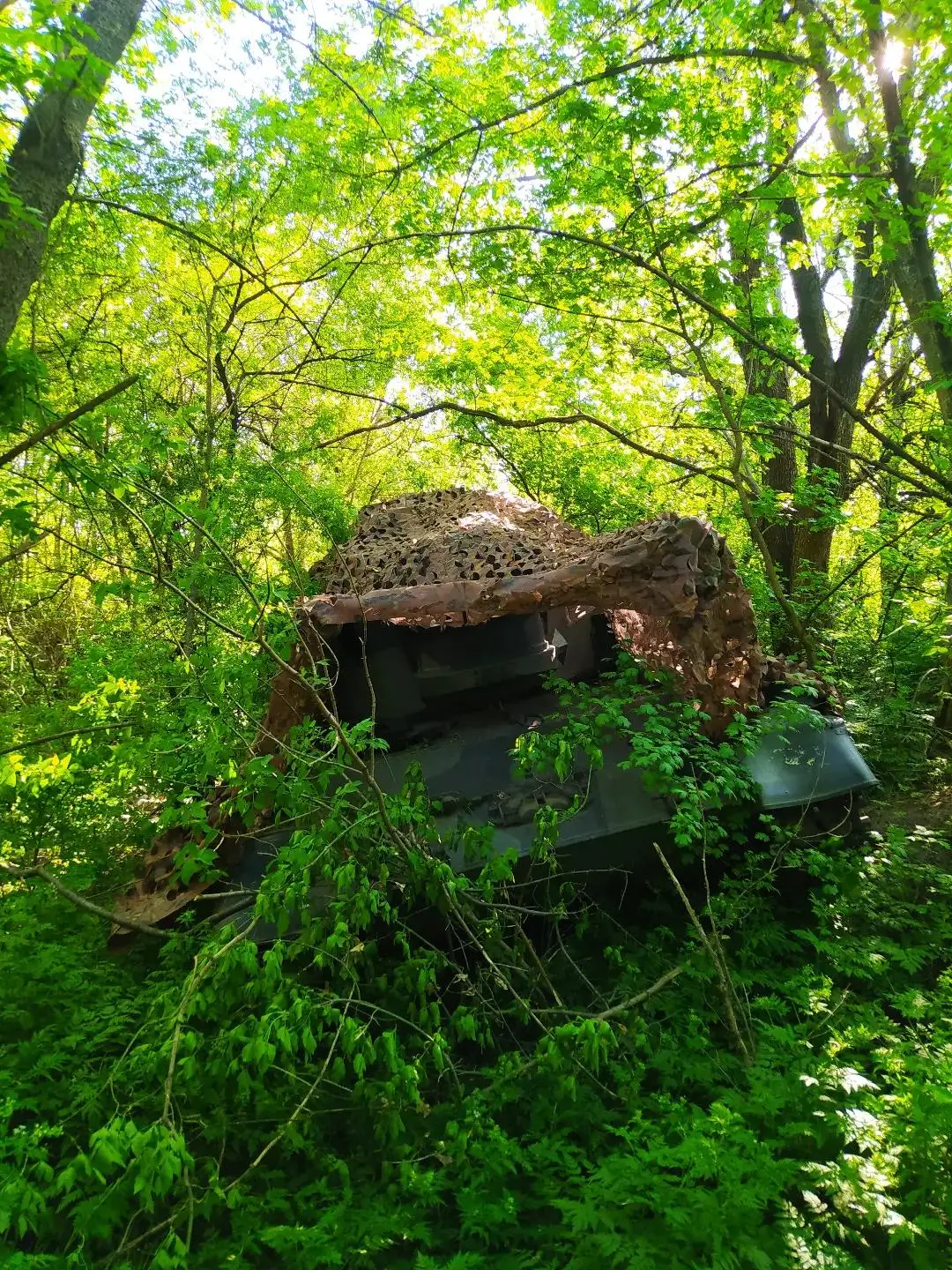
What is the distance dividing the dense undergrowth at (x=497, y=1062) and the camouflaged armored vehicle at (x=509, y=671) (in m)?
0.25

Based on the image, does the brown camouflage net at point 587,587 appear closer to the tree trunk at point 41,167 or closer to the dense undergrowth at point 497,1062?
the dense undergrowth at point 497,1062

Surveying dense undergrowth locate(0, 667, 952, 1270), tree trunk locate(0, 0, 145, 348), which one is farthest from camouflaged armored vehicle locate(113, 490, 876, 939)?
tree trunk locate(0, 0, 145, 348)

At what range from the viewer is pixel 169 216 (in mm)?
6508

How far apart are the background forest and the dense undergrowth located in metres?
0.02

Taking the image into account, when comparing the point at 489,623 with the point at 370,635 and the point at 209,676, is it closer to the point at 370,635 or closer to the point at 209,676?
the point at 370,635

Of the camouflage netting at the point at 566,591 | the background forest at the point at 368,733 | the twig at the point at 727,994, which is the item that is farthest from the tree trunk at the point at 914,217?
the twig at the point at 727,994

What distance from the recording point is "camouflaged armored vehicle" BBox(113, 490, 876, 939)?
356 centimetres

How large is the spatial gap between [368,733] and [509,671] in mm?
1555

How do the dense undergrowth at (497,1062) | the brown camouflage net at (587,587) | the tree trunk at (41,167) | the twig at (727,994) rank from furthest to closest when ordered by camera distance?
the brown camouflage net at (587,587) < the tree trunk at (41,167) < the twig at (727,994) < the dense undergrowth at (497,1062)

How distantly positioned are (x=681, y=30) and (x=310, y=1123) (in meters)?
6.69

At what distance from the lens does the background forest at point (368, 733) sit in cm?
212

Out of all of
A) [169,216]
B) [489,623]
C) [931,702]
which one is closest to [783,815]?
[489,623]

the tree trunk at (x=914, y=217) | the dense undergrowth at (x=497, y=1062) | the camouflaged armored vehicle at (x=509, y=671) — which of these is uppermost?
the tree trunk at (x=914, y=217)

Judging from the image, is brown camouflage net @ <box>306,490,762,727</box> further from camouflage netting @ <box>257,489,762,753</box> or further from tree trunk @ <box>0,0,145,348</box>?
tree trunk @ <box>0,0,145,348</box>
